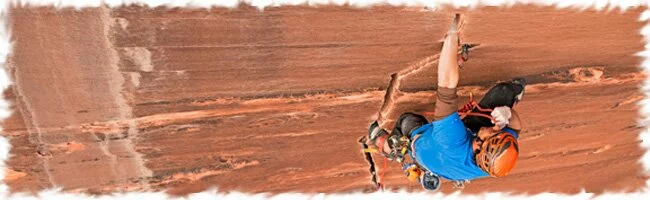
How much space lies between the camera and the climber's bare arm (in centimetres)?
113

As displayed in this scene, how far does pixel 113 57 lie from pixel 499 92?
706 millimetres

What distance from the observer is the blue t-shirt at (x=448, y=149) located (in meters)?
1.10

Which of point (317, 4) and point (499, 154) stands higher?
point (317, 4)

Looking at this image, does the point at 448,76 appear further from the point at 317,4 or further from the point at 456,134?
the point at 317,4

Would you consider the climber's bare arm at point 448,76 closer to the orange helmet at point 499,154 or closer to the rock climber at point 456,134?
the rock climber at point 456,134

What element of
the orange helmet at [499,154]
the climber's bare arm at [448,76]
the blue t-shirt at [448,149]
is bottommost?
the orange helmet at [499,154]

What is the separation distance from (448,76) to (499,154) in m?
0.21

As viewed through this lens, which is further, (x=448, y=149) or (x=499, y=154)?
(x=448, y=149)

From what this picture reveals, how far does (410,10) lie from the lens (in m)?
1.11

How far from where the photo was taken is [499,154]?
994 mm

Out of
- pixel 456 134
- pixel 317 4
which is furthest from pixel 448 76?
pixel 317 4

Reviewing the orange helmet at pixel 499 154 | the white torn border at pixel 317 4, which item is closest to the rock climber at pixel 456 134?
the orange helmet at pixel 499 154

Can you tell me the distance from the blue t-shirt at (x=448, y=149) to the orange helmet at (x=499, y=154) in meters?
0.06

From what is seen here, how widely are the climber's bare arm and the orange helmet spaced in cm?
15
